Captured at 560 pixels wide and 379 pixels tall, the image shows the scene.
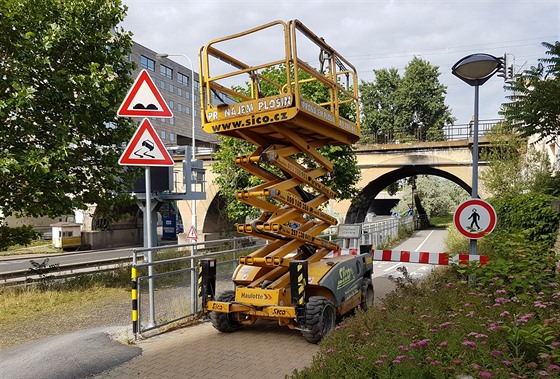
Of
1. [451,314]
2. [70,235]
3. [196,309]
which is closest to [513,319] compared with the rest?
[451,314]

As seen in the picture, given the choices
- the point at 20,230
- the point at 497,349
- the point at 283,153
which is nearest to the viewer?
the point at 497,349

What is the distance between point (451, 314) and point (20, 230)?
10.9 m

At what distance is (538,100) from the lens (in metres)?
9.80

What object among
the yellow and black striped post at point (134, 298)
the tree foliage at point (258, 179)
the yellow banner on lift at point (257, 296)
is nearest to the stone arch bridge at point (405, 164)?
the tree foliage at point (258, 179)

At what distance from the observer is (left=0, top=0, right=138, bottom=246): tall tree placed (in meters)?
9.66

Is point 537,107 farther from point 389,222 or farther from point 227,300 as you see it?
point 389,222

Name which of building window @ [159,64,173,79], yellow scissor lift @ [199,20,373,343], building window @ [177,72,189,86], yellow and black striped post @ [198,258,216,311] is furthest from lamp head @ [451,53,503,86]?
building window @ [177,72,189,86]

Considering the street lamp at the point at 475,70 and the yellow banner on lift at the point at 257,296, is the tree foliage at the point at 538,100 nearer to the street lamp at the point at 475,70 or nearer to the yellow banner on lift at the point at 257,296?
the street lamp at the point at 475,70

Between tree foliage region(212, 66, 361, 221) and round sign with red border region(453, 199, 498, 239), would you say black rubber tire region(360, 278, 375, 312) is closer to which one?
round sign with red border region(453, 199, 498, 239)

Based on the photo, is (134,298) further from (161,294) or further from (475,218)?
(475,218)

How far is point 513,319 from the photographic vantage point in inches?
148

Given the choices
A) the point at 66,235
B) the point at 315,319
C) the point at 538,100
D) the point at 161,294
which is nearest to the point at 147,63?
the point at 66,235

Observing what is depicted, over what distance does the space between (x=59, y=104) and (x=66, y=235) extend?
25.5 meters

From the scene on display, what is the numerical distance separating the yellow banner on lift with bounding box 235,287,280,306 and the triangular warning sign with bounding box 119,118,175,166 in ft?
6.66
